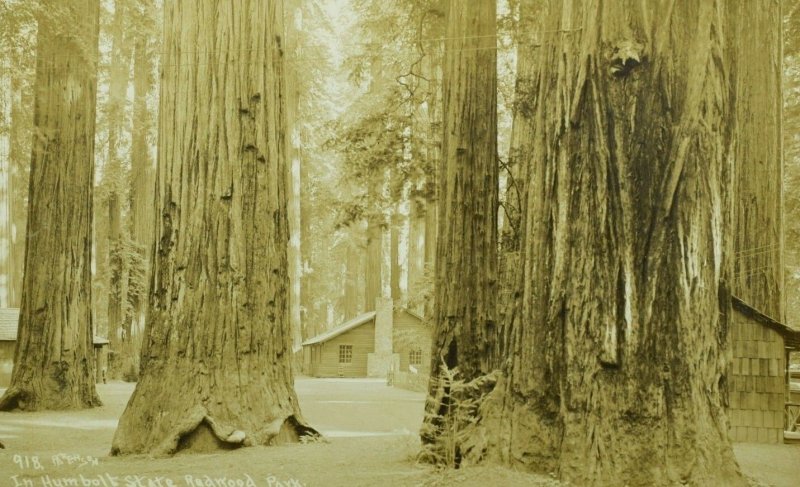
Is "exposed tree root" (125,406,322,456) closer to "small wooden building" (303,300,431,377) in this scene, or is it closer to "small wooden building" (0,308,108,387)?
"small wooden building" (0,308,108,387)

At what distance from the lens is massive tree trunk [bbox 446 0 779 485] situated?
5297 millimetres

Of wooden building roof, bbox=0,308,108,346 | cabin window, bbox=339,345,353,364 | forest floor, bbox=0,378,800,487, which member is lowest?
cabin window, bbox=339,345,353,364

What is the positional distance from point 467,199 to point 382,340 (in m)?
27.9

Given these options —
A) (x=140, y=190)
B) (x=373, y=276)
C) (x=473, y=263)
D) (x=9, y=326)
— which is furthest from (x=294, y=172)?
(x=473, y=263)

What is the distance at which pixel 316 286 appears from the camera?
5275cm

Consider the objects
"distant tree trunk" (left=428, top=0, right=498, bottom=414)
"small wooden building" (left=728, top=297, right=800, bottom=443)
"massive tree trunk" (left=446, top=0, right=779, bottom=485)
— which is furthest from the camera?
"small wooden building" (left=728, top=297, right=800, bottom=443)

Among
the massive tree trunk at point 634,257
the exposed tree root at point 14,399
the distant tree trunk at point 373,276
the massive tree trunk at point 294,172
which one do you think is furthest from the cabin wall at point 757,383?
the distant tree trunk at point 373,276

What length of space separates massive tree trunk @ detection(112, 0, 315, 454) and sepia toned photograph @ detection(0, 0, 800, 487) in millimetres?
25

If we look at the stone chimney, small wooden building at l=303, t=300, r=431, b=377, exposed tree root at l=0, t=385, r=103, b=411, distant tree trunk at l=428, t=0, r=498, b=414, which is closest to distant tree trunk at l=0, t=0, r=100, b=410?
exposed tree root at l=0, t=385, r=103, b=411

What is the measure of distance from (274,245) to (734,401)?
7616 mm

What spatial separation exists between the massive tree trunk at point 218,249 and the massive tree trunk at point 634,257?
346 cm

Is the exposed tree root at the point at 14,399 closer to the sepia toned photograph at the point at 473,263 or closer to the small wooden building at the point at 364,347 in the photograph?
the sepia toned photograph at the point at 473,263

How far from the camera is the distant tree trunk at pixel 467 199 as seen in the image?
9555mm

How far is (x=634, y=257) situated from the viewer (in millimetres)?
5441
